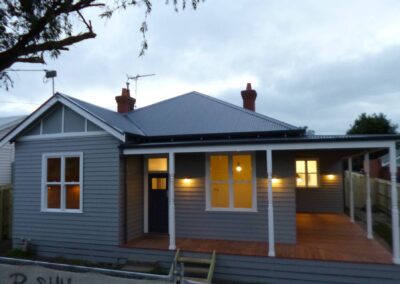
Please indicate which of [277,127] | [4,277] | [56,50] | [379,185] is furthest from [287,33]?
[4,277]

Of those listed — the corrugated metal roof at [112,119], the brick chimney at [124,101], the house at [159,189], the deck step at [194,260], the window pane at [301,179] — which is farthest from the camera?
the window pane at [301,179]

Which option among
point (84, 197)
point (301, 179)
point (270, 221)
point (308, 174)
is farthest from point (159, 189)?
point (308, 174)

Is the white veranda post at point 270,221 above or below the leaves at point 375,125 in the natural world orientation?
below

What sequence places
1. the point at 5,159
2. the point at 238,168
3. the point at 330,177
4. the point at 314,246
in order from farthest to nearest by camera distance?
the point at 5,159
the point at 330,177
the point at 238,168
the point at 314,246

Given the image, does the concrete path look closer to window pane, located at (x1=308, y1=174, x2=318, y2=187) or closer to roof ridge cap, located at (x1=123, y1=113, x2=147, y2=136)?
roof ridge cap, located at (x1=123, y1=113, x2=147, y2=136)

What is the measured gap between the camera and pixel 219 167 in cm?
925

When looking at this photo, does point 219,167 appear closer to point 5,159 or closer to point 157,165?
point 157,165

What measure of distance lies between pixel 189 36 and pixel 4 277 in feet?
33.0

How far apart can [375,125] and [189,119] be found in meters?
27.3

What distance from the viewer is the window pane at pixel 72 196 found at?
907cm

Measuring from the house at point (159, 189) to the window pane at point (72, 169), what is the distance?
0.10ft

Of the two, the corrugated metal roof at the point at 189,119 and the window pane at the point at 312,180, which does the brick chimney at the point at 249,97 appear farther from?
the window pane at the point at 312,180

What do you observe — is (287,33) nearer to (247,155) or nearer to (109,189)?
(247,155)

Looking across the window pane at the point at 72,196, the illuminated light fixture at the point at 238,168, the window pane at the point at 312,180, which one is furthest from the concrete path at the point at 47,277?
the window pane at the point at 312,180
